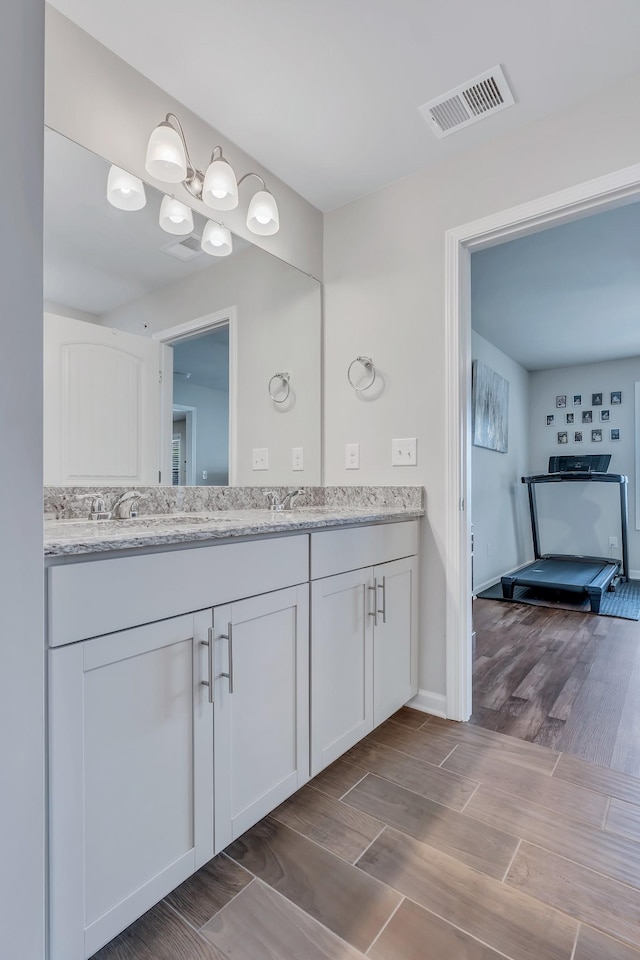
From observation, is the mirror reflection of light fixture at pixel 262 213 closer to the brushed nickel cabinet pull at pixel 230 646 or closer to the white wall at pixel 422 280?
the white wall at pixel 422 280

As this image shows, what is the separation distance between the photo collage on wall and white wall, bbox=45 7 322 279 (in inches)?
191

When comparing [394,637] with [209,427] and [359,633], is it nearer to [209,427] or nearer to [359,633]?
[359,633]

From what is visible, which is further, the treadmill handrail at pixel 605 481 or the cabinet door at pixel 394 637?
the treadmill handrail at pixel 605 481

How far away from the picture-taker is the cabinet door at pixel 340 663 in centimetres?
153

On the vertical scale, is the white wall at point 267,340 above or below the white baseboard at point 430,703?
above

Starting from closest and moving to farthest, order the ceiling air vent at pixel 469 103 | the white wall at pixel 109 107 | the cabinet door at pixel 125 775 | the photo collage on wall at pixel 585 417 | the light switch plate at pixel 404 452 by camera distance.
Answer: the cabinet door at pixel 125 775 < the white wall at pixel 109 107 < the ceiling air vent at pixel 469 103 < the light switch plate at pixel 404 452 < the photo collage on wall at pixel 585 417

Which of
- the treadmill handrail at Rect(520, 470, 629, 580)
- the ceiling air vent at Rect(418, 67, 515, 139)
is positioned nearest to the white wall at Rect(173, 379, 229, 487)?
the ceiling air vent at Rect(418, 67, 515, 139)

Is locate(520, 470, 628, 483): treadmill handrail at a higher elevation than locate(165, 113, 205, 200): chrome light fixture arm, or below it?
below

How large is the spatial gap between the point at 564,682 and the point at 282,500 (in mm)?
1700

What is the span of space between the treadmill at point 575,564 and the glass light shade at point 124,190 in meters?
3.82

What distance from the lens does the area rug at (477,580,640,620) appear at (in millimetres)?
3805

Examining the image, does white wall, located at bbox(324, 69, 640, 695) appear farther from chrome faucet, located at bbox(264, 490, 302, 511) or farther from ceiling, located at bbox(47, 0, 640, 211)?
chrome faucet, located at bbox(264, 490, 302, 511)

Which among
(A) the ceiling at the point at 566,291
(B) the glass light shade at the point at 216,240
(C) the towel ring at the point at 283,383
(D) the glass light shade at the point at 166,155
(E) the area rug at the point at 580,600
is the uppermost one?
(A) the ceiling at the point at 566,291

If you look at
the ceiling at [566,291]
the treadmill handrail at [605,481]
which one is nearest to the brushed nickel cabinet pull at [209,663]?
the ceiling at [566,291]
